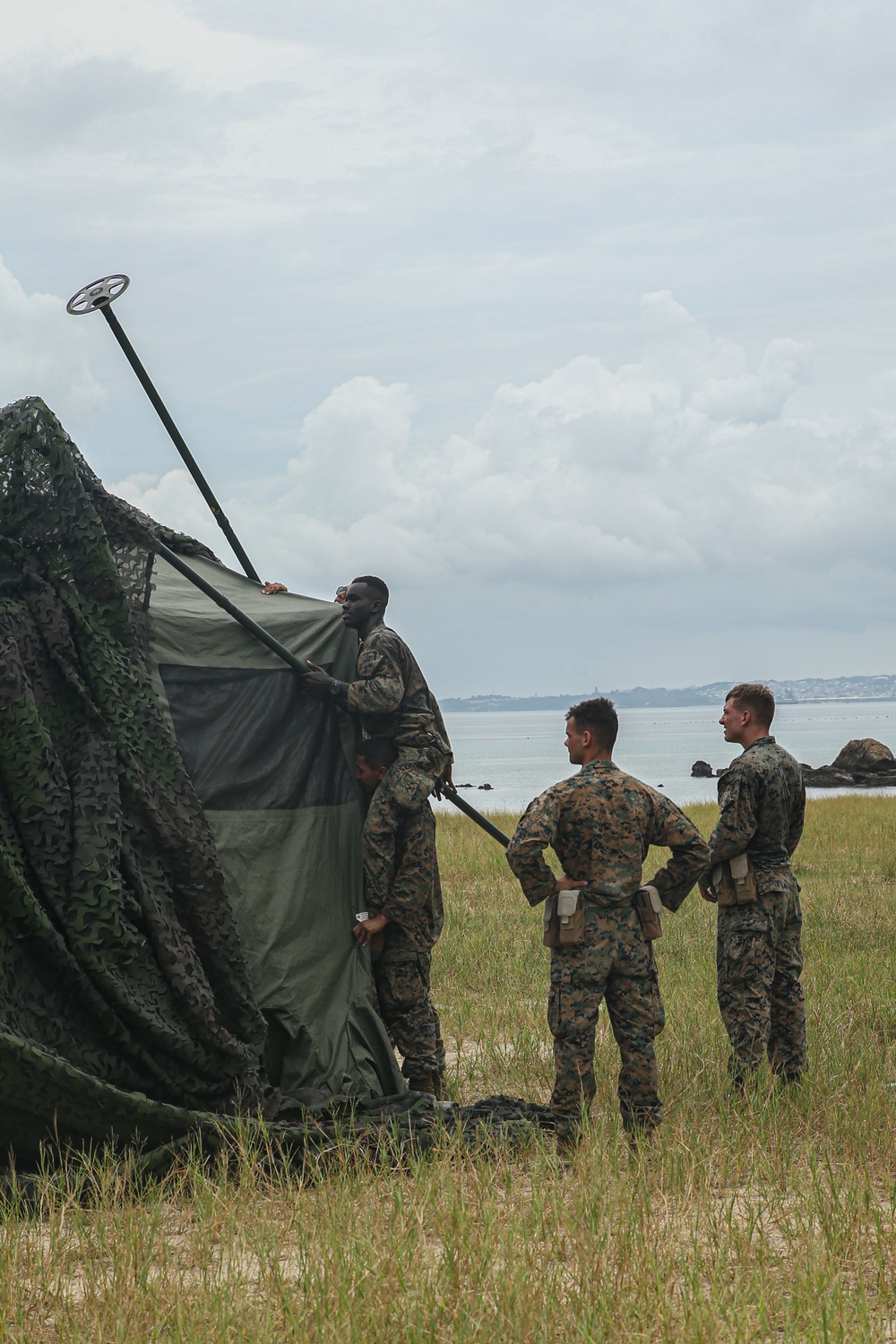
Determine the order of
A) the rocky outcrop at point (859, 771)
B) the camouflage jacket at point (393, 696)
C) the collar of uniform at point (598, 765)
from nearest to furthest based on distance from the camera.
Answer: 1. the collar of uniform at point (598, 765)
2. the camouflage jacket at point (393, 696)
3. the rocky outcrop at point (859, 771)

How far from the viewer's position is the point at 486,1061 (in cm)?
734

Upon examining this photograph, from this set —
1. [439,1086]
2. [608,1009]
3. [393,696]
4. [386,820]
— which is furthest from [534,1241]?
[393,696]

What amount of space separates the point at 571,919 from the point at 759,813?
1528 millimetres

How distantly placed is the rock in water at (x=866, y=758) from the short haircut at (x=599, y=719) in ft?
160

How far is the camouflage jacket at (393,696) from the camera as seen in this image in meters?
6.49

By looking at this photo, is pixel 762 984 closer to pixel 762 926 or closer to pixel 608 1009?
pixel 762 926

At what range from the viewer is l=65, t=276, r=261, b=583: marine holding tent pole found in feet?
21.9

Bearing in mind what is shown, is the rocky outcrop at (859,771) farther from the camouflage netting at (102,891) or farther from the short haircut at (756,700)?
the camouflage netting at (102,891)

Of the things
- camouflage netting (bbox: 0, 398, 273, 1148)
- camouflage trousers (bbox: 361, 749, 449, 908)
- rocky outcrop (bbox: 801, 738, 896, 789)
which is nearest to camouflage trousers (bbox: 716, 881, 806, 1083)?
camouflage trousers (bbox: 361, 749, 449, 908)

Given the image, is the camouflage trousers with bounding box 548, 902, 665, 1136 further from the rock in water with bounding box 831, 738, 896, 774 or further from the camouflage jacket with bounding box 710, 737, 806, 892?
the rock in water with bounding box 831, 738, 896, 774

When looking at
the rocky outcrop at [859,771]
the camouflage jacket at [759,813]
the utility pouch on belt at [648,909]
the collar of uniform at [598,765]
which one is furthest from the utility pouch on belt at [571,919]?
the rocky outcrop at [859,771]

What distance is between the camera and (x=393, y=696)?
256 inches

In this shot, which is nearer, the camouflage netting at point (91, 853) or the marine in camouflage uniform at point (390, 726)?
A: the camouflage netting at point (91, 853)

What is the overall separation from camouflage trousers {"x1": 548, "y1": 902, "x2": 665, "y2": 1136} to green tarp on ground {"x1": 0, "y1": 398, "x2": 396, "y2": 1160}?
120cm
